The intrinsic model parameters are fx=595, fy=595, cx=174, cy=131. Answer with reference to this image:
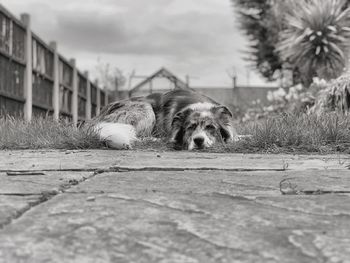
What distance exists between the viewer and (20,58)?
10.2 metres

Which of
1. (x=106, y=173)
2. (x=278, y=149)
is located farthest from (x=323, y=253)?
(x=278, y=149)

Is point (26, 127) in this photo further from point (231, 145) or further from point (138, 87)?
point (138, 87)

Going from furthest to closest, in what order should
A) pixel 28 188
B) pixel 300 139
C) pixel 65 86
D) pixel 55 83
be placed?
pixel 65 86
pixel 55 83
pixel 300 139
pixel 28 188

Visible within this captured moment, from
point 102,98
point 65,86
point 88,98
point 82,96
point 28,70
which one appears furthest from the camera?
point 102,98

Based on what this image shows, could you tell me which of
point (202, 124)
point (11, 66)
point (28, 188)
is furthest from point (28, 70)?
point (28, 188)

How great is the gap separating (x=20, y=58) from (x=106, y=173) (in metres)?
7.86

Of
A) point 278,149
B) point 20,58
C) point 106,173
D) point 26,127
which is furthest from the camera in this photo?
point 20,58

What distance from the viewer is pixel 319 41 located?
493 inches

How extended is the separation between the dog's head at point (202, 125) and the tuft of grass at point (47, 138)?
0.94 metres

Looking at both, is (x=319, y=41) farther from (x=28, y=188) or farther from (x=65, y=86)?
(x=28, y=188)

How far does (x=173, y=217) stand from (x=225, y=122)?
4376 mm

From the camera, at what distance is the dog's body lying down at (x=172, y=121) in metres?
5.40

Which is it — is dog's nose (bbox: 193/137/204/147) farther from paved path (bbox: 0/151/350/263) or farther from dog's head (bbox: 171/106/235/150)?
Answer: paved path (bbox: 0/151/350/263)

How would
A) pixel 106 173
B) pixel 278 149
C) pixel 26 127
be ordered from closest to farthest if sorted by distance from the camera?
pixel 106 173
pixel 278 149
pixel 26 127
